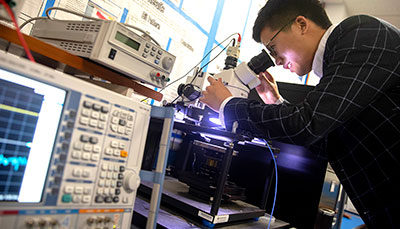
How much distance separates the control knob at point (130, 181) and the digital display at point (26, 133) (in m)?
0.17

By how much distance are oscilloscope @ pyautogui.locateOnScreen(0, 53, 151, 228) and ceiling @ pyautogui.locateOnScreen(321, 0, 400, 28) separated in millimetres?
3619

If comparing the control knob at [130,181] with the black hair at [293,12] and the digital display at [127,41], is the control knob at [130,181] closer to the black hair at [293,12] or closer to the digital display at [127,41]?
the digital display at [127,41]

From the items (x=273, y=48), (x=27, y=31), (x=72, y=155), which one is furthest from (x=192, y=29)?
(x=72, y=155)

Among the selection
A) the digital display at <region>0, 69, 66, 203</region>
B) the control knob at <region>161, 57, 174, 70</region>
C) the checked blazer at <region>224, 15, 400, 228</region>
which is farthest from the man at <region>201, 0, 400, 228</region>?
the digital display at <region>0, 69, 66, 203</region>

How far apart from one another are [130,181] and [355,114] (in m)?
0.62

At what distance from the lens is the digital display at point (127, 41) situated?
2.30 ft

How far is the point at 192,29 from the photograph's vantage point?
6.30ft

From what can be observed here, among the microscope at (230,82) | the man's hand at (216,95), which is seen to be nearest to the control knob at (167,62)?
the man's hand at (216,95)

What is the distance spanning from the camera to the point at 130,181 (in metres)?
0.63

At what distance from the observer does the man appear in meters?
0.72

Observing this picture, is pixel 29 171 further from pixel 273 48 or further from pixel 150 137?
pixel 273 48

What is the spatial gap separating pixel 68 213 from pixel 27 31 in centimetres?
88

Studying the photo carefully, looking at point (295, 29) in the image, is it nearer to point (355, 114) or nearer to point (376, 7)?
point (355, 114)

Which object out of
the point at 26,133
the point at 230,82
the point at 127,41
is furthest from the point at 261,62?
the point at 26,133
